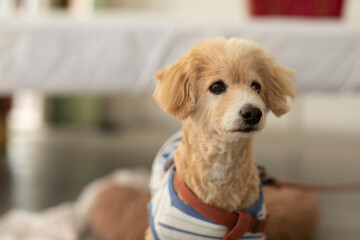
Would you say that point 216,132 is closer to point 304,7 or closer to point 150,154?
point 304,7

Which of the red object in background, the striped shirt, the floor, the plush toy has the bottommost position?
the floor

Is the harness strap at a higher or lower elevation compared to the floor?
higher

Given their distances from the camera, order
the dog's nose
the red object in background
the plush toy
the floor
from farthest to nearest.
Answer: the red object in background < the floor < the plush toy < the dog's nose

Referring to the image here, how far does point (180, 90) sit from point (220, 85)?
69 millimetres

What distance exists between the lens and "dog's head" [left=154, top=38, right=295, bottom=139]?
2.52 ft

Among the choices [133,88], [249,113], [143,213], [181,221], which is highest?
[249,113]

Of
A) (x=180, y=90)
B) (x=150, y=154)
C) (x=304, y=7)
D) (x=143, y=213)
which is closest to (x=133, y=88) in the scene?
(x=143, y=213)

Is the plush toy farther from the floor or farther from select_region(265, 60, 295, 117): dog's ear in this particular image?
select_region(265, 60, 295, 117): dog's ear

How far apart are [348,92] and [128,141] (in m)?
1.96

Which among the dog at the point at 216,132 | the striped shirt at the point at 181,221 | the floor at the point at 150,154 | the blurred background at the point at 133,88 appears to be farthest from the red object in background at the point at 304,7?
the striped shirt at the point at 181,221

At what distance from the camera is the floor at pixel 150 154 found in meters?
1.75

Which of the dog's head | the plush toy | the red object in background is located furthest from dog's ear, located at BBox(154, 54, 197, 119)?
the red object in background

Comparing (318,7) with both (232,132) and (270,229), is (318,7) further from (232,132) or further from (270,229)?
(232,132)

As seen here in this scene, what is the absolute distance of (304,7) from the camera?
2082mm
